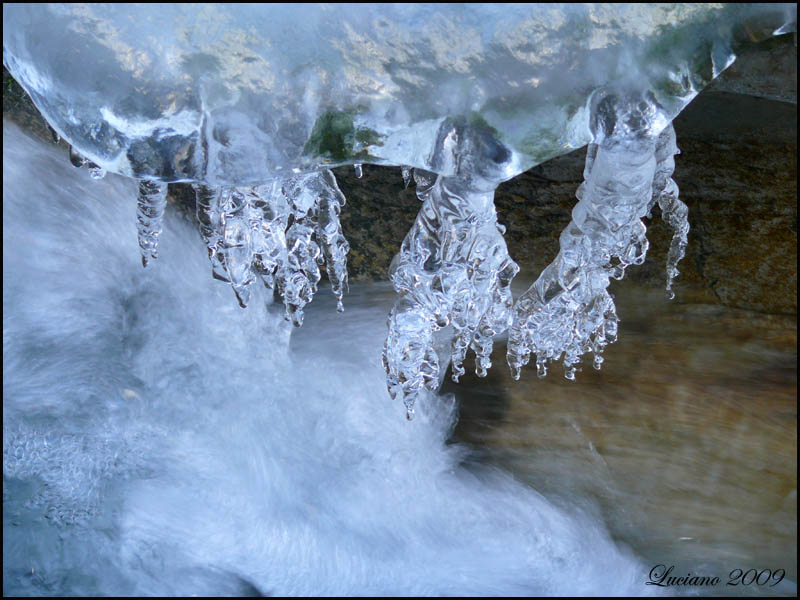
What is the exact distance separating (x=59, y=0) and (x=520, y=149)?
2.29ft

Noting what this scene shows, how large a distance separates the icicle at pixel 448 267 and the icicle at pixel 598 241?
16cm

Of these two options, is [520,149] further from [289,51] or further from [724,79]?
[724,79]

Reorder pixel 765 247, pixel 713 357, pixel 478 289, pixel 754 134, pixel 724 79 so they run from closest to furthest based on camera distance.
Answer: pixel 478 289, pixel 724 79, pixel 754 134, pixel 765 247, pixel 713 357

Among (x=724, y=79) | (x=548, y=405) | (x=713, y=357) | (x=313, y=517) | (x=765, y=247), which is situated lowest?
(x=313, y=517)

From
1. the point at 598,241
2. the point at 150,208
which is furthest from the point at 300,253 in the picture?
the point at 598,241

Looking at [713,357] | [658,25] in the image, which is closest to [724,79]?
[658,25]

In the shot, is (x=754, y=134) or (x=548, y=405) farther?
(x=548, y=405)

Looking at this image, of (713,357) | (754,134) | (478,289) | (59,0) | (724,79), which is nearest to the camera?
(59,0)

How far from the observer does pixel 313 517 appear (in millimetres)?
2566

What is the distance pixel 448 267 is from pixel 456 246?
0.05 metres

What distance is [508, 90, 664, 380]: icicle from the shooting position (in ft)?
4.12

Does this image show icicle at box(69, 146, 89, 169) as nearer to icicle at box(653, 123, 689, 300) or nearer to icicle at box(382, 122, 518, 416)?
icicle at box(382, 122, 518, 416)

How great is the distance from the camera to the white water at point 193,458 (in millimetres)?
2436

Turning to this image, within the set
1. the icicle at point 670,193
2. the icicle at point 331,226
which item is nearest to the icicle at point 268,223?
the icicle at point 331,226
